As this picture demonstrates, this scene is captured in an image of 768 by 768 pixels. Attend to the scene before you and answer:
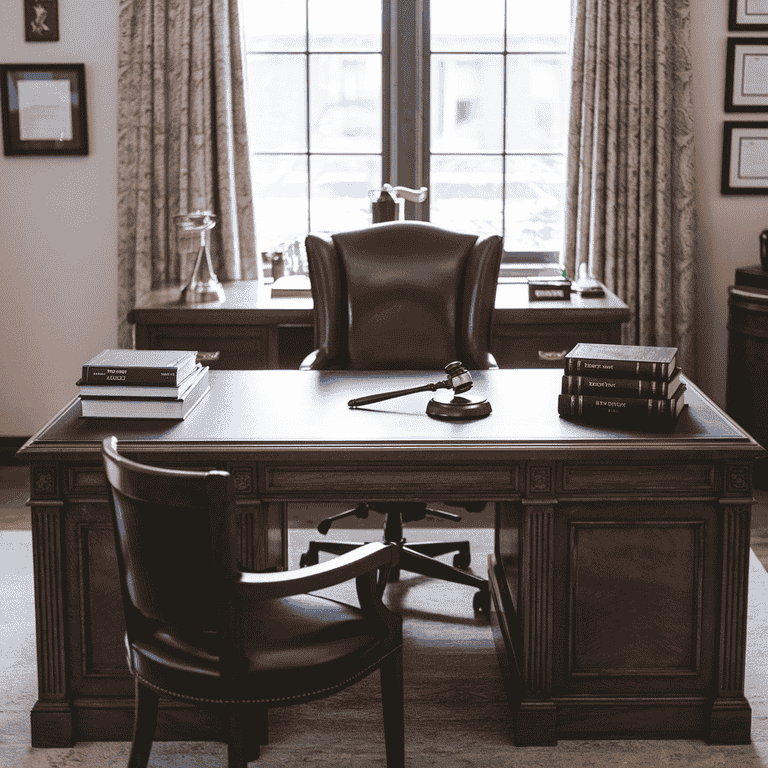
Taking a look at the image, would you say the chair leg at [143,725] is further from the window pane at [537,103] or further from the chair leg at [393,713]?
the window pane at [537,103]

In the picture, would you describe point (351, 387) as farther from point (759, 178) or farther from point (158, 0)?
point (759, 178)

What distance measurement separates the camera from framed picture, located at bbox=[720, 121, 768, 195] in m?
4.46

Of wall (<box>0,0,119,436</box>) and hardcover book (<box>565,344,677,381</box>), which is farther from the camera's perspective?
wall (<box>0,0,119,436</box>)

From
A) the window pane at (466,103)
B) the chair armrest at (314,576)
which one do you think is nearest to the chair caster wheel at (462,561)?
the chair armrest at (314,576)

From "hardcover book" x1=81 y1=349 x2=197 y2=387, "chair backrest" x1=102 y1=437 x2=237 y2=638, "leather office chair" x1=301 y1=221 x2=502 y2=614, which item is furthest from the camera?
"leather office chair" x1=301 y1=221 x2=502 y2=614

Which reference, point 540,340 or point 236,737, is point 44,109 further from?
point 236,737

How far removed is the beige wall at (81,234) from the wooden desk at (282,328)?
89 centimetres

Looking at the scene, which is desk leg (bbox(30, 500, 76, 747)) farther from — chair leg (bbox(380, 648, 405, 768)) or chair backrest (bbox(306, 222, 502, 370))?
chair backrest (bbox(306, 222, 502, 370))

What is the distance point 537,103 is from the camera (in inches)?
182

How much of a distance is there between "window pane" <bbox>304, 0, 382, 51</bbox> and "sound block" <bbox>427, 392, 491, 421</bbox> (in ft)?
8.69

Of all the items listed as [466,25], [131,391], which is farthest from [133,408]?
[466,25]

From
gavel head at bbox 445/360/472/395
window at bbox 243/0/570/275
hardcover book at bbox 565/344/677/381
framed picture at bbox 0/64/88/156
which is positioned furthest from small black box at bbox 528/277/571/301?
framed picture at bbox 0/64/88/156

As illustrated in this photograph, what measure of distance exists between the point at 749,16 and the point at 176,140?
256cm

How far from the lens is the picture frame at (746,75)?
4406 mm
